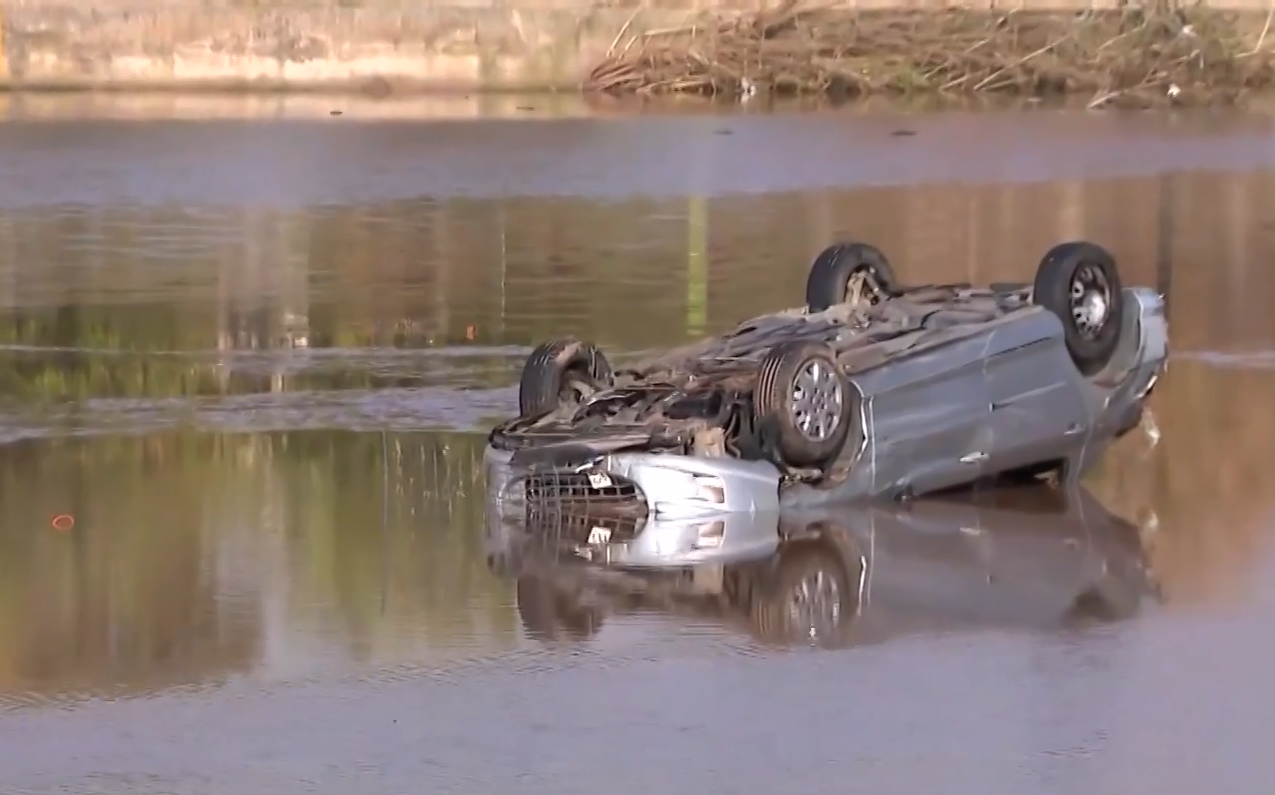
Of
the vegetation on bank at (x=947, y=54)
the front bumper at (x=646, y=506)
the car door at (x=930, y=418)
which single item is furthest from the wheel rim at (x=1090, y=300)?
the vegetation on bank at (x=947, y=54)

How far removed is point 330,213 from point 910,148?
32.1 feet

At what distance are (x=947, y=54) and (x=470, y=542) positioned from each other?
32621 millimetres

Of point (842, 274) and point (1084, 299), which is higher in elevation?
point (842, 274)

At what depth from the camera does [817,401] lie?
35.1 feet

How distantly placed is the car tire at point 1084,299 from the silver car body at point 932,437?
0.09m

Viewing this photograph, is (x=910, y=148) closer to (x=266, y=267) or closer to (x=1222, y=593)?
(x=266, y=267)

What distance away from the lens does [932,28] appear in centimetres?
4262

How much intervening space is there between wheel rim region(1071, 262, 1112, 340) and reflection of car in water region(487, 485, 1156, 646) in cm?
95

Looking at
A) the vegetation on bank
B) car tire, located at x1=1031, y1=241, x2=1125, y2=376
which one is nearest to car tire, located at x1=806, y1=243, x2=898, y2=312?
car tire, located at x1=1031, y1=241, x2=1125, y2=376

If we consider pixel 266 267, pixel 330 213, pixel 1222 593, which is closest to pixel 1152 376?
pixel 1222 593

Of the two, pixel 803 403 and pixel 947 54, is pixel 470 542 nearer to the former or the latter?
pixel 803 403

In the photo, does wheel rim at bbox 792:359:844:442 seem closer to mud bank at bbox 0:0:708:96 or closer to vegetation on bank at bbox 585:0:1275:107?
vegetation on bank at bbox 585:0:1275:107

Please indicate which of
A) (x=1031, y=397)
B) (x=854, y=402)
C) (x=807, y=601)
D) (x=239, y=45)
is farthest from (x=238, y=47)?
(x=807, y=601)

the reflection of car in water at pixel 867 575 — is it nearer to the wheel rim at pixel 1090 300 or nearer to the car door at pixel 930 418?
the car door at pixel 930 418
